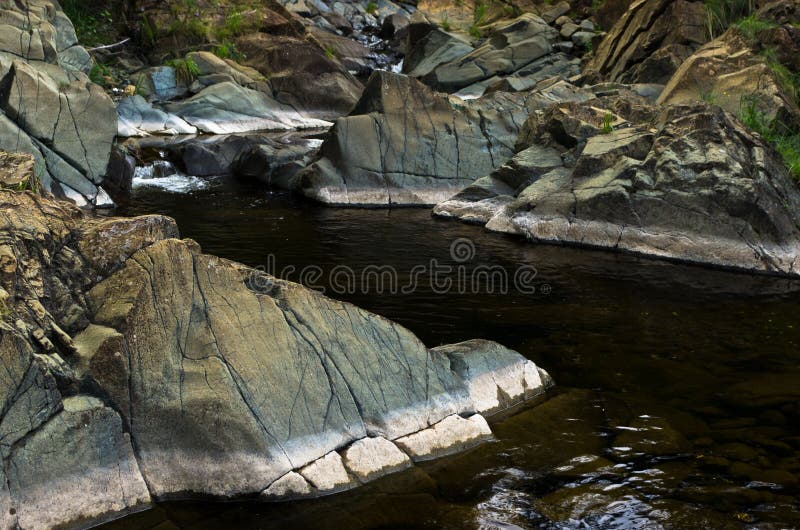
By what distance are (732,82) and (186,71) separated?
1716 cm

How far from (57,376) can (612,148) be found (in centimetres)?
1183

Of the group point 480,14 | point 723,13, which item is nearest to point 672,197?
point 723,13

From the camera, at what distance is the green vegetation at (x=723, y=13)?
21594 mm

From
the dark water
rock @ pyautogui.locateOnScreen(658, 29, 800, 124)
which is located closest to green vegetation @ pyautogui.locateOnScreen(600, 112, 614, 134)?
rock @ pyautogui.locateOnScreen(658, 29, 800, 124)

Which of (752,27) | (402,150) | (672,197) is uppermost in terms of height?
(752,27)

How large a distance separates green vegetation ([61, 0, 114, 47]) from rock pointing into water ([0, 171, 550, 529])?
76.4 feet

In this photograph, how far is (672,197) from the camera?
13.9 m

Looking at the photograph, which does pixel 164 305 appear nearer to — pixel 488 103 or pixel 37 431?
pixel 37 431

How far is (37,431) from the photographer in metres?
5.57

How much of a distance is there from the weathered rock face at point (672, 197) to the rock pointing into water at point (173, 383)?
7957mm

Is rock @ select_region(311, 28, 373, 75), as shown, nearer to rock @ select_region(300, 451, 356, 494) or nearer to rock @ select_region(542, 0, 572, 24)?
rock @ select_region(542, 0, 572, 24)

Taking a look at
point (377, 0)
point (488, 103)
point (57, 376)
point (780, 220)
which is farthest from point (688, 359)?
point (377, 0)

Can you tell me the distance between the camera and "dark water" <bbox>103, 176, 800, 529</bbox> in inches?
234

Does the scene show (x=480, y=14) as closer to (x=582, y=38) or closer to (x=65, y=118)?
(x=582, y=38)
